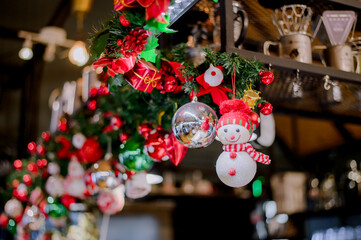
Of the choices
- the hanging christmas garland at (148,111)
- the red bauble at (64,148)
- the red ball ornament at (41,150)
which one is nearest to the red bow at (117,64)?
the hanging christmas garland at (148,111)

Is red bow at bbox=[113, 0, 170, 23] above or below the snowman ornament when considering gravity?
above

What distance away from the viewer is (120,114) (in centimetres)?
301

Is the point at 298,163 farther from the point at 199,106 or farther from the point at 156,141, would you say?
the point at 199,106

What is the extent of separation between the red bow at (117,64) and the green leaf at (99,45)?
6 cm

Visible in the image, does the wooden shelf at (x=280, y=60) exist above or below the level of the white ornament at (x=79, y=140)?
above

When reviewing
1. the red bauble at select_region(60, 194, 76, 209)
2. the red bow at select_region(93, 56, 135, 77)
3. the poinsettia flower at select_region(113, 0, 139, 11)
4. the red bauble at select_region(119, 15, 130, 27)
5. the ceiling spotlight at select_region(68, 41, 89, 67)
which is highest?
the ceiling spotlight at select_region(68, 41, 89, 67)

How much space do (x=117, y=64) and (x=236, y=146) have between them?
606 millimetres

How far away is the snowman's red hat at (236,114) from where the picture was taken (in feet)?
5.64

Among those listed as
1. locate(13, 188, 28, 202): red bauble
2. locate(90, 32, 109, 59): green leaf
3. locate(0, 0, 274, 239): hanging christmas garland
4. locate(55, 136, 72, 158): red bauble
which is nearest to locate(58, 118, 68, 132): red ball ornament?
locate(0, 0, 274, 239): hanging christmas garland

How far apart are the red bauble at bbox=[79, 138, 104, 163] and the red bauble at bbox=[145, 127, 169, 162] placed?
78 cm

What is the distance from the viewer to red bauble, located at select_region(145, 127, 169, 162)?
2.53 metres

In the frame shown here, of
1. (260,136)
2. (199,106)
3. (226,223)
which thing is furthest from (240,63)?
(226,223)

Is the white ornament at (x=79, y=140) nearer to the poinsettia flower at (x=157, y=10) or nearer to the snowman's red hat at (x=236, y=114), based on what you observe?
the snowman's red hat at (x=236, y=114)

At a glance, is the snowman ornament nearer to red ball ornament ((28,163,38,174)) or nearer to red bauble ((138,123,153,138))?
red bauble ((138,123,153,138))
